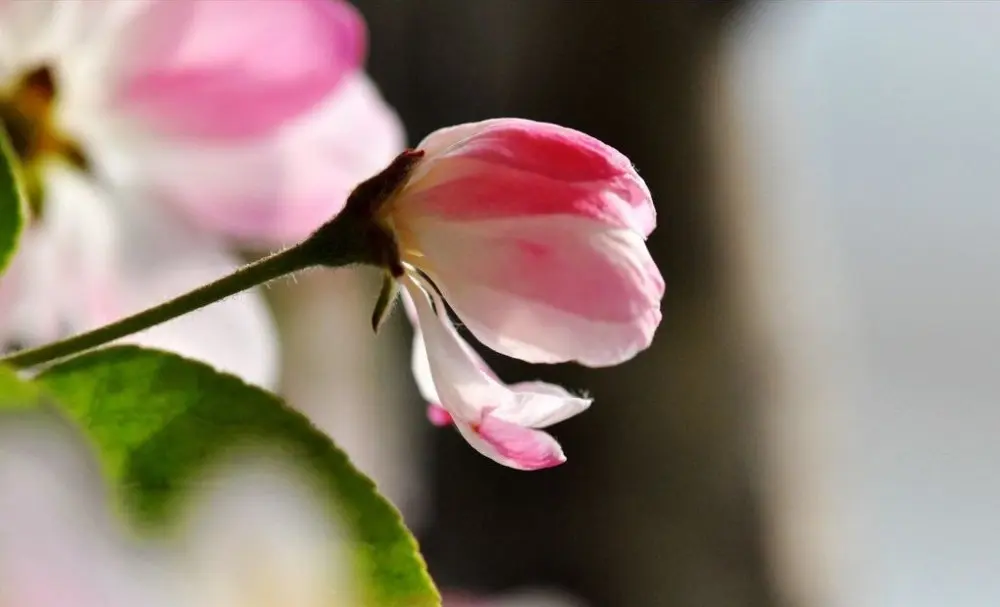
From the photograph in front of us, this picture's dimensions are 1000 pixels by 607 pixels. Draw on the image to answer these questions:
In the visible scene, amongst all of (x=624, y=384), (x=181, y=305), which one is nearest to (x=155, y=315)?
(x=181, y=305)

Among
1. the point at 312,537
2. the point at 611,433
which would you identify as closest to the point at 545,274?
the point at 312,537

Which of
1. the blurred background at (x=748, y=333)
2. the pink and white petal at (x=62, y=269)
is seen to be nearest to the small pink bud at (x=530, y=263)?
the pink and white petal at (x=62, y=269)

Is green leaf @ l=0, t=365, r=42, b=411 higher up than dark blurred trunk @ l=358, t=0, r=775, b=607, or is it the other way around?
green leaf @ l=0, t=365, r=42, b=411

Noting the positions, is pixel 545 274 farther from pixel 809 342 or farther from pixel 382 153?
pixel 809 342

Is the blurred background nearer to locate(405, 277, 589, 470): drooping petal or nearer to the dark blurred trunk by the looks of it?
the dark blurred trunk

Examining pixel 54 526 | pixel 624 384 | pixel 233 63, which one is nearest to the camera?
pixel 54 526

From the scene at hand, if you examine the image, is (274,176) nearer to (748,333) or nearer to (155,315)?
(155,315)

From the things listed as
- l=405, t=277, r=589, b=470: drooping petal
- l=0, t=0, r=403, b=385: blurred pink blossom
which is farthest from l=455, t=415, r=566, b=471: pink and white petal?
l=0, t=0, r=403, b=385: blurred pink blossom
